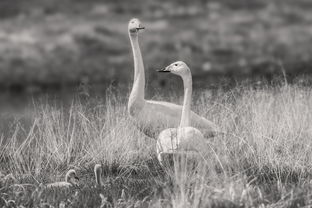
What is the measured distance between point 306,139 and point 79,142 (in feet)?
10.2

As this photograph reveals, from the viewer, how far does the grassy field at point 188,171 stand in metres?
8.45

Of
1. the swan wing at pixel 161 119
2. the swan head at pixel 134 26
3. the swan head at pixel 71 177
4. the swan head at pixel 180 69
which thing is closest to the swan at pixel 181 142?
the swan head at pixel 180 69

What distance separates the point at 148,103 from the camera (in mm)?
11023

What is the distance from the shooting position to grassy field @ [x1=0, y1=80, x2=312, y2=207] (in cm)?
845

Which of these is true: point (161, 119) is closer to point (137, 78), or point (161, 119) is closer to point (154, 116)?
point (154, 116)

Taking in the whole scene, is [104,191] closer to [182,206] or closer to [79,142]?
[182,206]

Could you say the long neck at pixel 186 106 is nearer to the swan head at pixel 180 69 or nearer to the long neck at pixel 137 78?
the swan head at pixel 180 69

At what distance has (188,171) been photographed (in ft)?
30.5

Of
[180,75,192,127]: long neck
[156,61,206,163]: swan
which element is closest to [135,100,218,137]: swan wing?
[180,75,192,127]: long neck

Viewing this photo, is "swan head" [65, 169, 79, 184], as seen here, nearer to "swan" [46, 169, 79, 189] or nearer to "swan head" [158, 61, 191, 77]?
"swan" [46, 169, 79, 189]

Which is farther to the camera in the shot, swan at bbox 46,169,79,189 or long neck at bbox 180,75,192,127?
long neck at bbox 180,75,192,127

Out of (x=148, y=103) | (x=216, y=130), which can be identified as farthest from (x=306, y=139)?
(x=148, y=103)

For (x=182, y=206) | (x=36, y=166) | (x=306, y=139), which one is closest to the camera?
(x=182, y=206)

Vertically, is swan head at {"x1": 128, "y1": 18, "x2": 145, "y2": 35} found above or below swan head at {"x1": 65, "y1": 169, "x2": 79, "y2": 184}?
above
